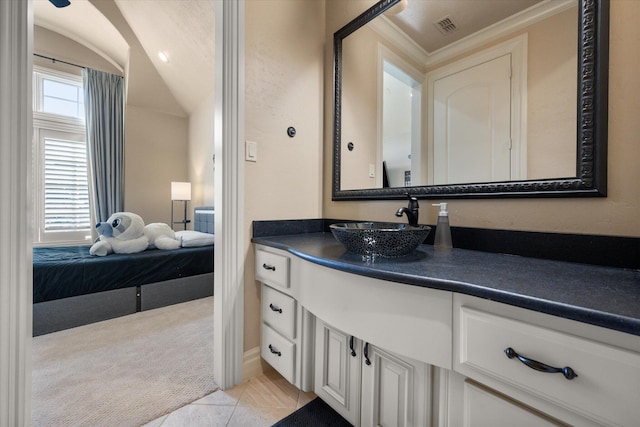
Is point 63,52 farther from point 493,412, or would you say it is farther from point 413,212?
point 493,412

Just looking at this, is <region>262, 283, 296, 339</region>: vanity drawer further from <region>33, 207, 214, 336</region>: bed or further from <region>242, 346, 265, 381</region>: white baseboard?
<region>33, 207, 214, 336</region>: bed

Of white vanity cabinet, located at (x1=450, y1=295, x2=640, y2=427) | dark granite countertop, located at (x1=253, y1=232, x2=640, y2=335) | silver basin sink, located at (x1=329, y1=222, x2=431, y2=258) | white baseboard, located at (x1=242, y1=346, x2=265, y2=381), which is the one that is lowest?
white baseboard, located at (x1=242, y1=346, x2=265, y2=381)

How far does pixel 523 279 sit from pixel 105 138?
5.33 m

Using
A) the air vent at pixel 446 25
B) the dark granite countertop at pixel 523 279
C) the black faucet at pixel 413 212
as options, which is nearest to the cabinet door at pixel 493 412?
the dark granite countertop at pixel 523 279

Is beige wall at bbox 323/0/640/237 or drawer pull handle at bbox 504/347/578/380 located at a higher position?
beige wall at bbox 323/0/640/237

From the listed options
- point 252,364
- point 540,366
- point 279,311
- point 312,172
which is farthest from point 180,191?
point 540,366

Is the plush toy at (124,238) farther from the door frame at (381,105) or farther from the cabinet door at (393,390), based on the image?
the cabinet door at (393,390)

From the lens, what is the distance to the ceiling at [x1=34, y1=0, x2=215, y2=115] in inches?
117

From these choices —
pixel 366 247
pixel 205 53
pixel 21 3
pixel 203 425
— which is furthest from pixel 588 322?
pixel 205 53

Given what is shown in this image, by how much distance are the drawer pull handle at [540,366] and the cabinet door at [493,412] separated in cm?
14

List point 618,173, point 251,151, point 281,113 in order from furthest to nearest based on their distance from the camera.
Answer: point 281,113 < point 251,151 < point 618,173

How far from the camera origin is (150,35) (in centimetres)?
347

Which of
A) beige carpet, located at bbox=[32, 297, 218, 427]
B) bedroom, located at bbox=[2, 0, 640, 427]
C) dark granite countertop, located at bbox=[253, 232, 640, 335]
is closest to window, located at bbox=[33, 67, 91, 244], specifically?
beige carpet, located at bbox=[32, 297, 218, 427]

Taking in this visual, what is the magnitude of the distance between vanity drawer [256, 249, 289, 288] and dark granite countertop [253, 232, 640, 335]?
0.62 ft
